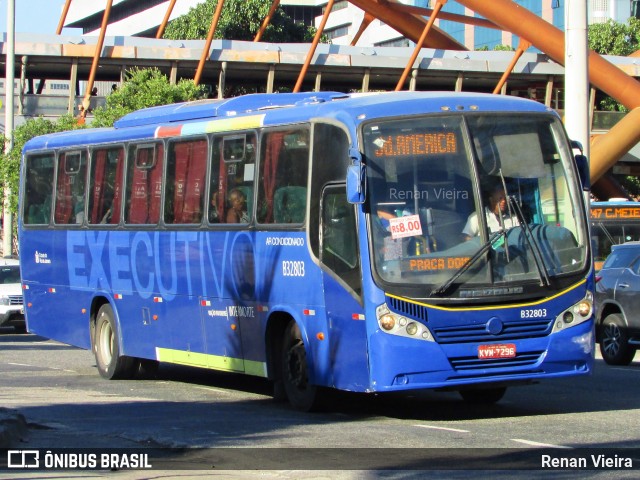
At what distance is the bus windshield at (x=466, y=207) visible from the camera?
12.0 m

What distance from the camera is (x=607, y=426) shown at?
1168 centimetres

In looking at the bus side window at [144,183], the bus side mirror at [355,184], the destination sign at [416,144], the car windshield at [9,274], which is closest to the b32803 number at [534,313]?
the destination sign at [416,144]

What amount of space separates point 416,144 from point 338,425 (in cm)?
282

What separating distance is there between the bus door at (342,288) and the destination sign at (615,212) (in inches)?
842

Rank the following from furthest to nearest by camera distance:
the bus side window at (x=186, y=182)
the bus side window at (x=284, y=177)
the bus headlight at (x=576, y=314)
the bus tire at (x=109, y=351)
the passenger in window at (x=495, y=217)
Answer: the bus tire at (x=109, y=351) < the bus side window at (x=186, y=182) < the bus side window at (x=284, y=177) < the bus headlight at (x=576, y=314) < the passenger in window at (x=495, y=217)

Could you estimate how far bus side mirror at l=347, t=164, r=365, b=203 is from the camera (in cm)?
1186

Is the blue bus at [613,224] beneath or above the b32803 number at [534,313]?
beneath

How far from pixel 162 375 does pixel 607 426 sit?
8.79 metres

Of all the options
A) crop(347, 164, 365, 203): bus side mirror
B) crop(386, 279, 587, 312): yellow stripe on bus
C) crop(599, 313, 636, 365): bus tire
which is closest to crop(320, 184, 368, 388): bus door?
crop(347, 164, 365, 203): bus side mirror

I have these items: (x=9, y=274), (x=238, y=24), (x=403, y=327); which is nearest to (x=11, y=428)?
(x=403, y=327)

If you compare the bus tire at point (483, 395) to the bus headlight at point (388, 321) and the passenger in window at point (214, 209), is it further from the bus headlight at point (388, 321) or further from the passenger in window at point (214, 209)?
the passenger in window at point (214, 209)

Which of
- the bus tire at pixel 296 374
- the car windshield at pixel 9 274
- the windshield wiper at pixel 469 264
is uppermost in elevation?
the windshield wiper at pixel 469 264

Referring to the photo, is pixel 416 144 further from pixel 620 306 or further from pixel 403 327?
pixel 620 306

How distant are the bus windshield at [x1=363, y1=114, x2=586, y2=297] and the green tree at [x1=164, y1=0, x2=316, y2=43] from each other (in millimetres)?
60472
